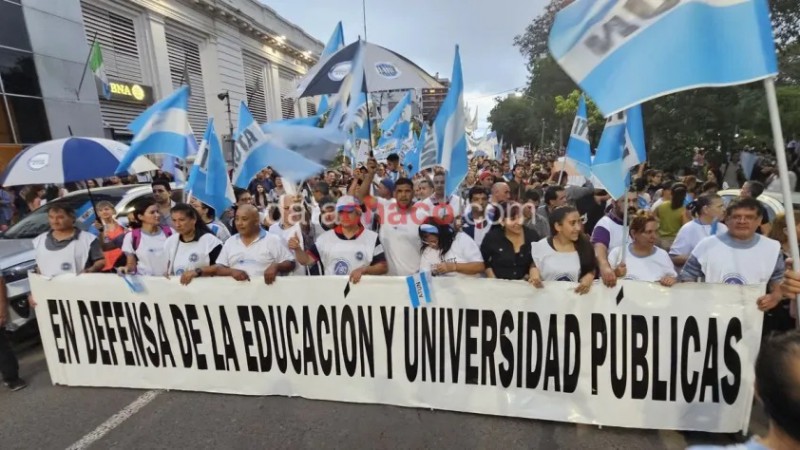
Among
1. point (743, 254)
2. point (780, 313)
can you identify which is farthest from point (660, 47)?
point (780, 313)

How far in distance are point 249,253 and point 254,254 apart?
0.15 ft

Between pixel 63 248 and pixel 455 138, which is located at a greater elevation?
pixel 455 138

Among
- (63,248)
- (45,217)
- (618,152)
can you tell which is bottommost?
(63,248)

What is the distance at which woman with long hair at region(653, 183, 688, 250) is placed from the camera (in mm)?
5355

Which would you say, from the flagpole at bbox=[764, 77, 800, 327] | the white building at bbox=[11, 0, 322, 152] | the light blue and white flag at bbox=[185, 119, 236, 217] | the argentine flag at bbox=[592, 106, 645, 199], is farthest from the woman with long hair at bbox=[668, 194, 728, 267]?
the white building at bbox=[11, 0, 322, 152]

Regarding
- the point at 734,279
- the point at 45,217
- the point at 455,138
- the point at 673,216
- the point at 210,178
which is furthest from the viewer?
the point at 45,217

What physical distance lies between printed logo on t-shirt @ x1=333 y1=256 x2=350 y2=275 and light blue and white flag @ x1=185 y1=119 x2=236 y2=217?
1.93 meters

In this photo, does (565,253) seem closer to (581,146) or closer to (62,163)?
(581,146)

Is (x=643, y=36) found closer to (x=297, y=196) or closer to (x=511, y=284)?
(x=511, y=284)

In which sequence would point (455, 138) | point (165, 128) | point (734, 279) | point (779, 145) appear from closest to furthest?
point (779, 145)
point (734, 279)
point (455, 138)
point (165, 128)

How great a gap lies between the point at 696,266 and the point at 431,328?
2.00 meters

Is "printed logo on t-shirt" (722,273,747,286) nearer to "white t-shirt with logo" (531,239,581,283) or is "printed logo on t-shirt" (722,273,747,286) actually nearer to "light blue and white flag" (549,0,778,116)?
"white t-shirt with logo" (531,239,581,283)

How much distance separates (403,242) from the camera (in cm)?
402

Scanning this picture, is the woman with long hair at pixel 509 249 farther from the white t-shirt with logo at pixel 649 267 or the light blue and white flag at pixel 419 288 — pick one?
the white t-shirt with logo at pixel 649 267
